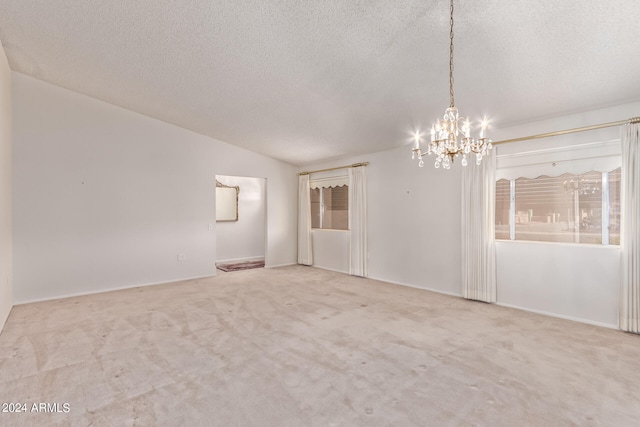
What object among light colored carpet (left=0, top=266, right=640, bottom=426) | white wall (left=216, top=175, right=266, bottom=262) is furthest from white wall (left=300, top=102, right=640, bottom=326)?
white wall (left=216, top=175, right=266, bottom=262)

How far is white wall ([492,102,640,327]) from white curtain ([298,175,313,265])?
14.1 ft

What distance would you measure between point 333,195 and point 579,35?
5.33 m

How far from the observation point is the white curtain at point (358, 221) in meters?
6.38

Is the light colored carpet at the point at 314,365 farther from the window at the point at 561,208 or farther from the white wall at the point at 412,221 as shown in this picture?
the window at the point at 561,208

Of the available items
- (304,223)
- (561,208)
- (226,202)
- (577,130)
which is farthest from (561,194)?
(226,202)

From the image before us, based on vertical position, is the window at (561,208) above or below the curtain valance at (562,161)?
below

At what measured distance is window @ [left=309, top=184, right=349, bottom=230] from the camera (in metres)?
7.16

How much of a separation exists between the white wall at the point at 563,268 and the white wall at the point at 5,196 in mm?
6460

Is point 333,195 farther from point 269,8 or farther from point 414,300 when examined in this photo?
point 269,8

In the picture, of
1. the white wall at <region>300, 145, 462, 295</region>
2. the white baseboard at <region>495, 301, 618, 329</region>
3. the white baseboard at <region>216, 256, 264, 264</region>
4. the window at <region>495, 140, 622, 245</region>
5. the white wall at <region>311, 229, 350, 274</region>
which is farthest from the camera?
the white baseboard at <region>216, 256, 264, 264</region>

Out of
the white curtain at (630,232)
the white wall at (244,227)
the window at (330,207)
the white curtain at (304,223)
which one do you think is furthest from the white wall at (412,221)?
the white wall at (244,227)

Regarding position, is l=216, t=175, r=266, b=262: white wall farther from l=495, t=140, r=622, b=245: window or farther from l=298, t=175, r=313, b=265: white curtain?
l=495, t=140, r=622, b=245: window

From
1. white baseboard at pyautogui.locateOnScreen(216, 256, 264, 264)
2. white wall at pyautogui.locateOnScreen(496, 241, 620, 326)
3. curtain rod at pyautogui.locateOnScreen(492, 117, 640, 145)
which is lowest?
white baseboard at pyautogui.locateOnScreen(216, 256, 264, 264)

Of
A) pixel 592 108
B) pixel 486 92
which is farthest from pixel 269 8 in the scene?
pixel 592 108
